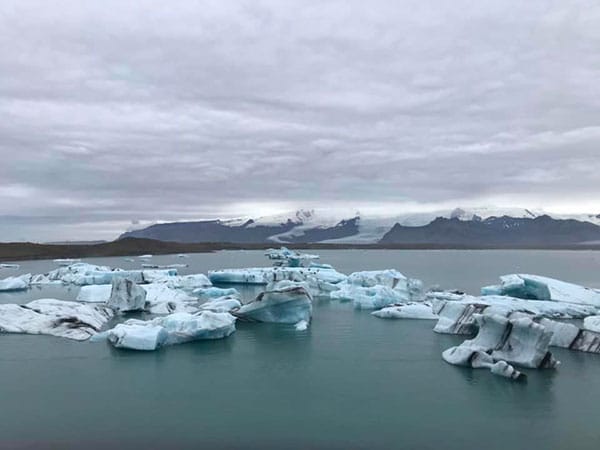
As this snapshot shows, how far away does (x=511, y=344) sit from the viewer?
10016mm

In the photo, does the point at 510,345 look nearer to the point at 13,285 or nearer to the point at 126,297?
the point at 126,297

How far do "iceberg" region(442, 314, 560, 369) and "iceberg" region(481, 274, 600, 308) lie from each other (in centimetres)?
643

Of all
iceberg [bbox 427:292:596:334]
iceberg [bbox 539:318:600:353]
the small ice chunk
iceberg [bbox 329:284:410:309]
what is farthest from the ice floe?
iceberg [bbox 329:284:410:309]

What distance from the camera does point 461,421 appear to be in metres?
7.38

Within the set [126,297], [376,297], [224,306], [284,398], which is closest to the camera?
[284,398]

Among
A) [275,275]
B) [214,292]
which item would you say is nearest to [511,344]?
Answer: [214,292]

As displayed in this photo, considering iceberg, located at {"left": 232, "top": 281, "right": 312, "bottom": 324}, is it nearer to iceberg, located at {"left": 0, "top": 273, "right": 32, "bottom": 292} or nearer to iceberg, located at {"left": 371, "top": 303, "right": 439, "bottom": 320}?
iceberg, located at {"left": 371, "top": 303, "right": 439, "bottom": 320}

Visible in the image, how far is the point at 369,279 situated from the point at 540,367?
11.2 meters

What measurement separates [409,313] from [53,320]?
317 inches

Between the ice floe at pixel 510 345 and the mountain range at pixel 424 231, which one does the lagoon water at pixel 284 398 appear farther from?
the mountain range at pixel 424 231

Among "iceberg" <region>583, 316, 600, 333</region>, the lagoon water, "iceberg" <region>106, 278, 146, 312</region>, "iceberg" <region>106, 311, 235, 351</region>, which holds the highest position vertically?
"iceberg" <region>106, 278, 146, 312</region>

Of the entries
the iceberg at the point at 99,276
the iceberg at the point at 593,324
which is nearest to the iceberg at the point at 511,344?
the iceberg at the point at 593,324

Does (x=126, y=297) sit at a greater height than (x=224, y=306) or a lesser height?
greater

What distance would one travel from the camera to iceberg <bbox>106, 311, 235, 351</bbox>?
1110 cm
